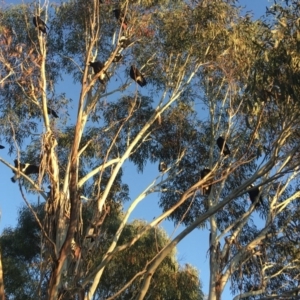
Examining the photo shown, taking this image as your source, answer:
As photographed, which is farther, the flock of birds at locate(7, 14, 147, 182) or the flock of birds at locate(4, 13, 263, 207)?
the flock of birds at locate(4, 13, 263, 207)

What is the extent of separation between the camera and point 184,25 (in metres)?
8.88

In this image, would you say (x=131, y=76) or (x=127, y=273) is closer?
(x=131, y=76)

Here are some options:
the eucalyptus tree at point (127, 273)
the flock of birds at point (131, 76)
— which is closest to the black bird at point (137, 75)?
the flock of birds at point (131, 76)

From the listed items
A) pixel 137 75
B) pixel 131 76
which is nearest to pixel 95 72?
pixel 137 75

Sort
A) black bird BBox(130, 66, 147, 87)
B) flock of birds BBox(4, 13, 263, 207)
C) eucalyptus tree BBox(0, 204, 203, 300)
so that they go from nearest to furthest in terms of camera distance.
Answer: flock of birds BBox(4, 13, 263, 207) → black bird BBox(130, 66, 147, 87) → eucalyptus tree BBox(0, 204, 203, 300)

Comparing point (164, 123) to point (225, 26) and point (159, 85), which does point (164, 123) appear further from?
point (225, 26)

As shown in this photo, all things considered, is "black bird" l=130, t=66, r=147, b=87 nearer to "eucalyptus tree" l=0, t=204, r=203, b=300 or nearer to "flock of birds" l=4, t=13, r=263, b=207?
"flock of birds" l=4, t=13, r=263, b=207

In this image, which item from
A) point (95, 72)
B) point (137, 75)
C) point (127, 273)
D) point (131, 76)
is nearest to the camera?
point (95, 72)

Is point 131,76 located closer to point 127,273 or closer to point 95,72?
point 95,72

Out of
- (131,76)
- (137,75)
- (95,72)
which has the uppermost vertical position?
(131,76)

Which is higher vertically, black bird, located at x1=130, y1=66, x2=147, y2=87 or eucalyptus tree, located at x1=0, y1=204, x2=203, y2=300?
black bird, located at x1=130, y1=66, x2=147, y2=87

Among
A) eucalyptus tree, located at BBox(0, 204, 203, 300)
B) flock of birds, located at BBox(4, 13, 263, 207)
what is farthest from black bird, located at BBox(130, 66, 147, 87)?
eucalyptus tree, located at BBox(0, 204, 203, 300)

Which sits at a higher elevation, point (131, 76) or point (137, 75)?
point (131, 76)

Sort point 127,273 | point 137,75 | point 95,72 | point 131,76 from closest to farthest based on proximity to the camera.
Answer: point 95,72
point 137,75
point 131,76
point 127,273
